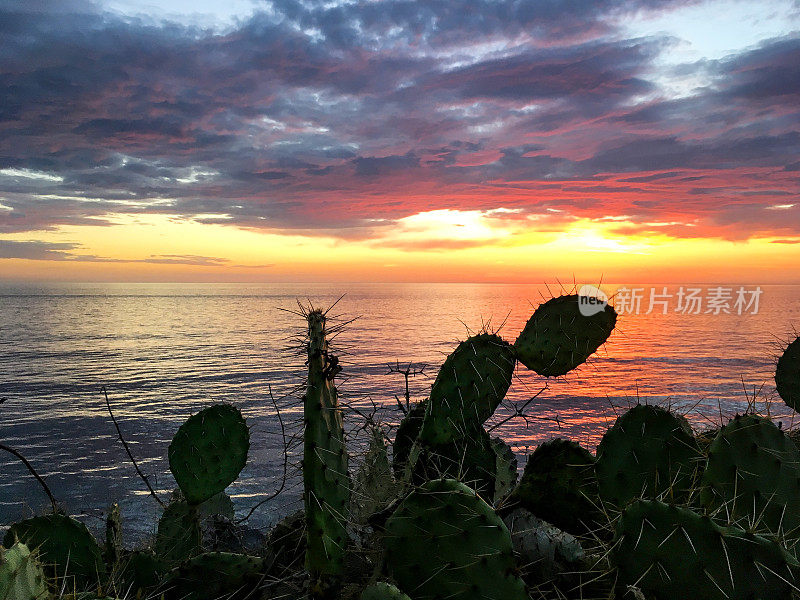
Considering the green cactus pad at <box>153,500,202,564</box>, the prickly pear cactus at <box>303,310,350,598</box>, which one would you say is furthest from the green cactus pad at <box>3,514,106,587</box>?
the prickly pear cactus at <box>303,310,350,598</box>

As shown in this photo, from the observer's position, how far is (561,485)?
10.4ft

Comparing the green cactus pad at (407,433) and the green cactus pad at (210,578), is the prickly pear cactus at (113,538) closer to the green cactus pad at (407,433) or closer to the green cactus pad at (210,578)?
the green cactus pad at (210,578)

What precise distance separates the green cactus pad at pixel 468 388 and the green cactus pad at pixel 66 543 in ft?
6.22

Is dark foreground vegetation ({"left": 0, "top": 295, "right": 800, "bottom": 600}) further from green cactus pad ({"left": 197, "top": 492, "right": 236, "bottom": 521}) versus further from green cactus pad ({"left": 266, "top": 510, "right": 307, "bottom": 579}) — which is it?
green cactus pad ({"left": 197, "top": 492, "right": 236, "bottom": 521})

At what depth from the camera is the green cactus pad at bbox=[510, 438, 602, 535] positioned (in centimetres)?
316

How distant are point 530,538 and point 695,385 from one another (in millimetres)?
25472

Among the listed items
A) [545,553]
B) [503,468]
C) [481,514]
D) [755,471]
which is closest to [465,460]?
[503,468]

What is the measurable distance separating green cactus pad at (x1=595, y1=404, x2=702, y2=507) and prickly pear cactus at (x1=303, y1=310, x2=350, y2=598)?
50.3 inches

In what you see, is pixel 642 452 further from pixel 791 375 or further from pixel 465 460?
pixel 791 375

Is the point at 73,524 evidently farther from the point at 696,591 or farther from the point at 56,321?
the point at 56,321

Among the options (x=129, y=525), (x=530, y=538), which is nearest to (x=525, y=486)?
(x=530, y=538)

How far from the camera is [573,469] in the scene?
3.19 m

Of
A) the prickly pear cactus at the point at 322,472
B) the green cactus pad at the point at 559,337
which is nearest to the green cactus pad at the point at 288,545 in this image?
the prickly pear cactus at the point at 322,472

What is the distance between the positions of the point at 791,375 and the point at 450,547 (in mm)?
3430
